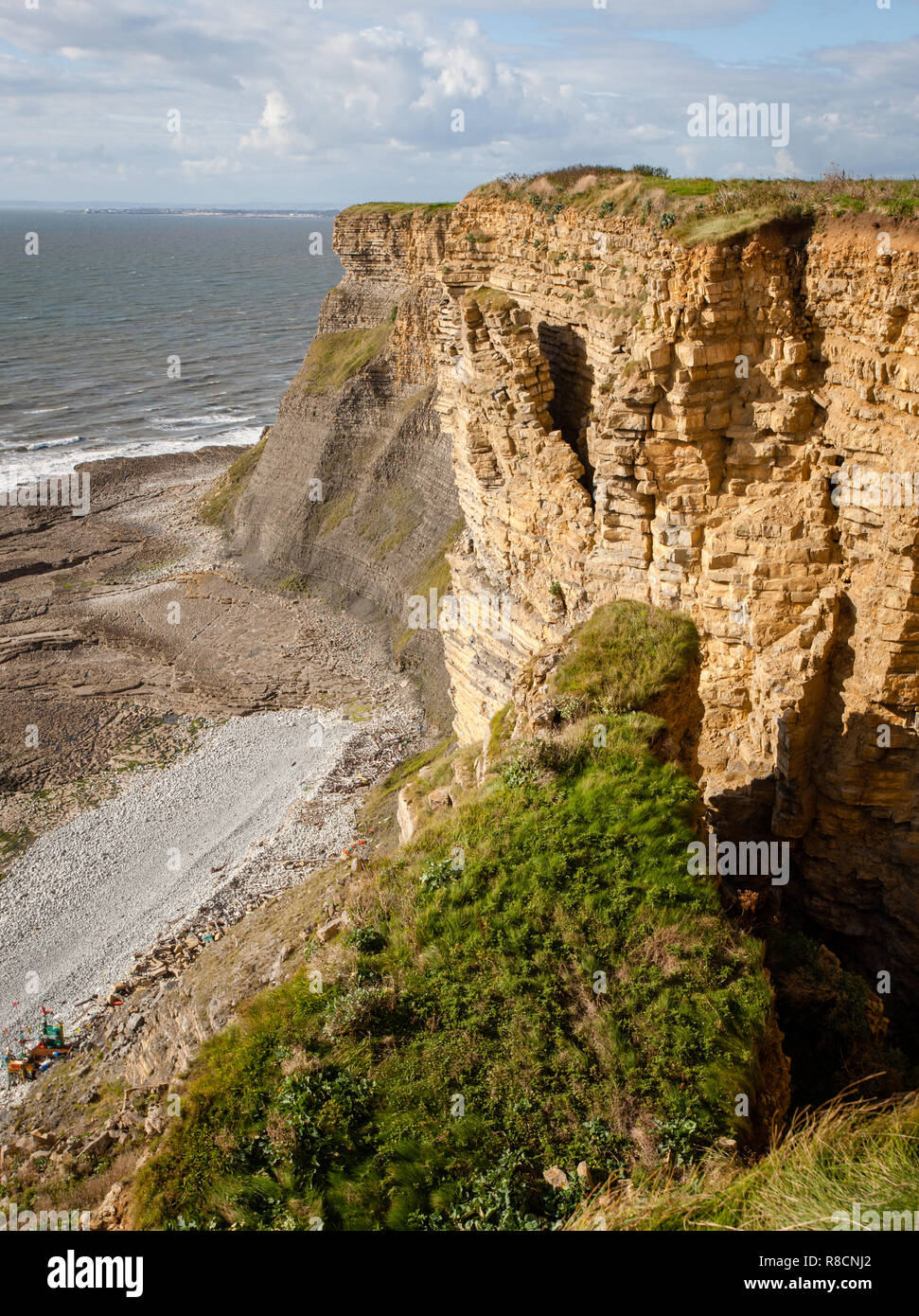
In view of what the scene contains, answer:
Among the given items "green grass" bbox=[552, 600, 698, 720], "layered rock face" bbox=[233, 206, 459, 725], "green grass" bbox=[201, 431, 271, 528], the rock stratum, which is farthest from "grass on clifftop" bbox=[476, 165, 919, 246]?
"green grass" bbox=[201, 431, 271, 528]

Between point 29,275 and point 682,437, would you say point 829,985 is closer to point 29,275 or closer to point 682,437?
point 682,437

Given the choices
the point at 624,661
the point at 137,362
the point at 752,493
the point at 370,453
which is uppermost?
the point at 137,362

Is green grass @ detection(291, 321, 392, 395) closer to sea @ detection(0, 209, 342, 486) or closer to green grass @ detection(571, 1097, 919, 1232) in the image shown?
sea @ detection(0, 209, 342, 486)

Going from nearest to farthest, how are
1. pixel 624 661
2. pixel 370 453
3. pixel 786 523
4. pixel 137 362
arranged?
pixel 786 523, pixel 624 661, pixel 370 453, pixel 137 362

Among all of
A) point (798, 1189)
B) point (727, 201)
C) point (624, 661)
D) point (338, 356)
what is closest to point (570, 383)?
point (727, 201)

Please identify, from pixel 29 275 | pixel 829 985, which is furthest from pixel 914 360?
pixel 29 275

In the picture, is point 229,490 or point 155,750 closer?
point 155,750

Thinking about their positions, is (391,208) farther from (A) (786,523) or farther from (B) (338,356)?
(A) (786,523)
